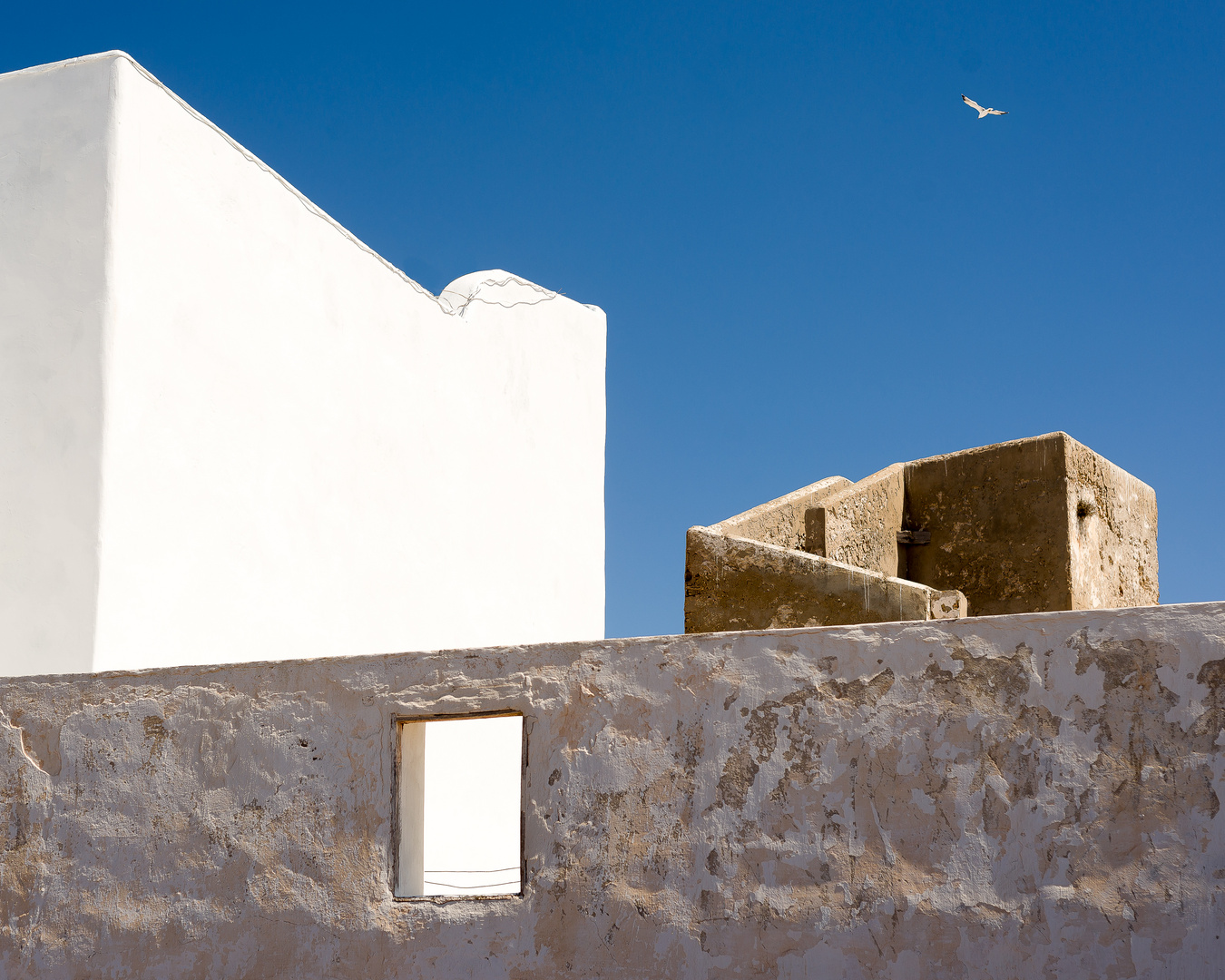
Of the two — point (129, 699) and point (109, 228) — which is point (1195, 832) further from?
point (109, 228)

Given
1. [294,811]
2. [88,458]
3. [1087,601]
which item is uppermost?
[88,458]

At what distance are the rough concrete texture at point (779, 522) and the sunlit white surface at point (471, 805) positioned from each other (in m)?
2.18

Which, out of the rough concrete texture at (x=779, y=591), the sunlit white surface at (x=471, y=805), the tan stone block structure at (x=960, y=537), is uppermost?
the tan stone block structure at (x=960, y=537)

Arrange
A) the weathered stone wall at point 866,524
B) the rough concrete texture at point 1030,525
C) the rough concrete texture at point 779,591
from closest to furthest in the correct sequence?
the rough concrete texture at point 779,591, the rough concrete texture at point 1030,525, the weathered stone wall at point 866,524

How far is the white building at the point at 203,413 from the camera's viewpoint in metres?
6.24

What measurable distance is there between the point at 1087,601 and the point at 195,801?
14.9 ft

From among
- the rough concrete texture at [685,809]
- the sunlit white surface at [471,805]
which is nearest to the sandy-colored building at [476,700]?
the rough concrete texture at [685,809]

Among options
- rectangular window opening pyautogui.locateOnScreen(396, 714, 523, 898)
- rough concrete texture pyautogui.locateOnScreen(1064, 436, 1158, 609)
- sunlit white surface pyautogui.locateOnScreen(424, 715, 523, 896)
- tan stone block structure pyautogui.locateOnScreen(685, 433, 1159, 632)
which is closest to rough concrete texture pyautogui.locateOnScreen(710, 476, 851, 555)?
tan stone block structure pyautogui.locateOnScreen(685, 433, 1159, 632)

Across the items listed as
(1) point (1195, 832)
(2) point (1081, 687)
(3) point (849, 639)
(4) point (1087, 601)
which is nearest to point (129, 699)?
(3) point (849, 639)

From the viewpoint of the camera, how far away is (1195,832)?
3516 mm

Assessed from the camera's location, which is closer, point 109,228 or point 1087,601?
point 109,228

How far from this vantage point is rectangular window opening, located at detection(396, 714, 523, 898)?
8078 mm

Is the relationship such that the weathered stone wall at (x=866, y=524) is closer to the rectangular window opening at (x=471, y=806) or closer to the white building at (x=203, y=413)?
the rectangular window opening at (x=471, y=806)

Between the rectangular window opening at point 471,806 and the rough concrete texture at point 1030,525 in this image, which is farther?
the rectangular window opening at point 471,806
